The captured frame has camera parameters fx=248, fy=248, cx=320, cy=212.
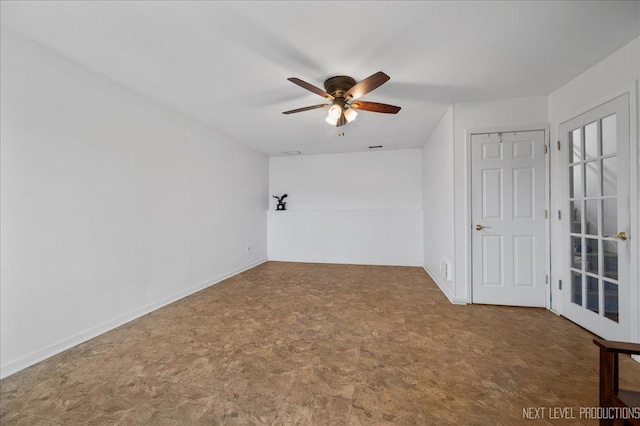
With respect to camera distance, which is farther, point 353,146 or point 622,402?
point 353,146

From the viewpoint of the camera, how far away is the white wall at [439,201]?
11.0 feet

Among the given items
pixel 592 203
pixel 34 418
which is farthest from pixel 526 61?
pixel 34 418

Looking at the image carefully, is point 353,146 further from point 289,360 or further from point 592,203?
point 289,360

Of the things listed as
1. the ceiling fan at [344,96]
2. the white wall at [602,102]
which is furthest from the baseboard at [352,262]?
the ceiling fan at [344,96]

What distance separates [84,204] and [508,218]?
15.2 feet

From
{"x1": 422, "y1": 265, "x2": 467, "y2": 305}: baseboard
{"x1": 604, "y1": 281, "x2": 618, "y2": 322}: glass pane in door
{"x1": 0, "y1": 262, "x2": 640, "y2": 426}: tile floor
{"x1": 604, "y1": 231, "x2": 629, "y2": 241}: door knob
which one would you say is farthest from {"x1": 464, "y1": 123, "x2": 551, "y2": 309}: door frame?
{"x1": 604, "y1": 231, "x2": 629, "y2": 241}: door knob

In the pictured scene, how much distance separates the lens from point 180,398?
1.63 m

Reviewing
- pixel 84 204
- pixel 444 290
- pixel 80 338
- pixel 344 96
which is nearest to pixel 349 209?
pixel 444 290

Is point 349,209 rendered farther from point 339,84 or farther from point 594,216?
point 594,216

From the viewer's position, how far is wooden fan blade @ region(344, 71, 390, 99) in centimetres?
206

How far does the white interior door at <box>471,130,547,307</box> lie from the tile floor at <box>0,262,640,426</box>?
10.1 inches

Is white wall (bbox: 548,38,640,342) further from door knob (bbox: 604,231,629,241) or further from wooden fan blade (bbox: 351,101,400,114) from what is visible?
wooden fan blade (bbox: 351,101,400,114)

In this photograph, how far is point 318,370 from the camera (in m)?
1.90

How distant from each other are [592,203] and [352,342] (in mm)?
2724
